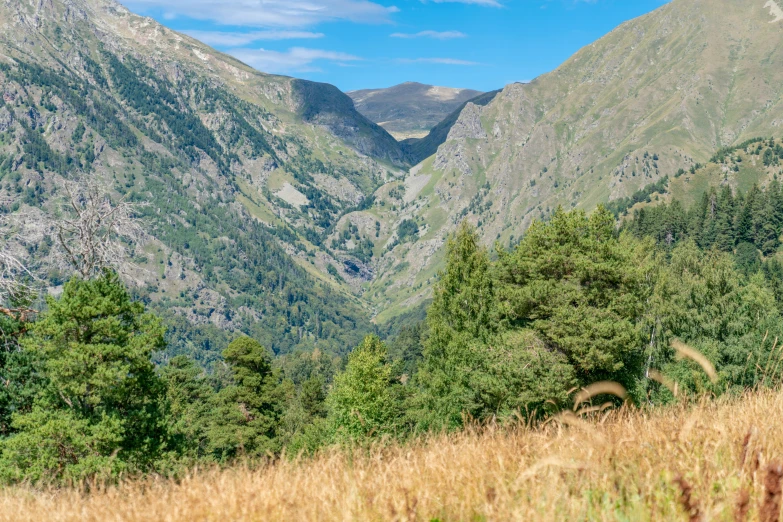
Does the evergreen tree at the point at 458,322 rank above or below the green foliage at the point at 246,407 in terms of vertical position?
above

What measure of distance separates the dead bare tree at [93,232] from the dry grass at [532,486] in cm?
1719

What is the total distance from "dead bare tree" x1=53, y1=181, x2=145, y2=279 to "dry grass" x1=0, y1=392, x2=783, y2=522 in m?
17.2

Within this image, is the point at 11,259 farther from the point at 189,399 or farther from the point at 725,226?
the point at 725,226

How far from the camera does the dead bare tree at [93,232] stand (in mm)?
21719

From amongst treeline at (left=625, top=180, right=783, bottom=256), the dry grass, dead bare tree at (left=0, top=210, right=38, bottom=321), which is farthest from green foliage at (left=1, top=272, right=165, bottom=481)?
treeline at (left=625, top=180, right=783, bottom=256)

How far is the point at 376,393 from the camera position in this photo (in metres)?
37.0

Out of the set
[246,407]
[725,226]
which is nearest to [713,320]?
[246,407]

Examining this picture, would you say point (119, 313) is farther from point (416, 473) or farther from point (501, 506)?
point (501, 506)

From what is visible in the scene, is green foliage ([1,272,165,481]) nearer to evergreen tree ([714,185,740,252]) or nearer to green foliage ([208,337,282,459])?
green foliage ([208,337,282,459])

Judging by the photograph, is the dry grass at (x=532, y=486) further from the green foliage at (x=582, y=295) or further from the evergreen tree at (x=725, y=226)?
the evergreen tree at (x=725, y=226)

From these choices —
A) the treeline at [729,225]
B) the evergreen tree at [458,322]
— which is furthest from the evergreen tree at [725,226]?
the evergreen tree at [458,322]

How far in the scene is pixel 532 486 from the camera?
4.62 meters

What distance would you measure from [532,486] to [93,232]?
21.9 meters

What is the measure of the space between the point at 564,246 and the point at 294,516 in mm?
23862
